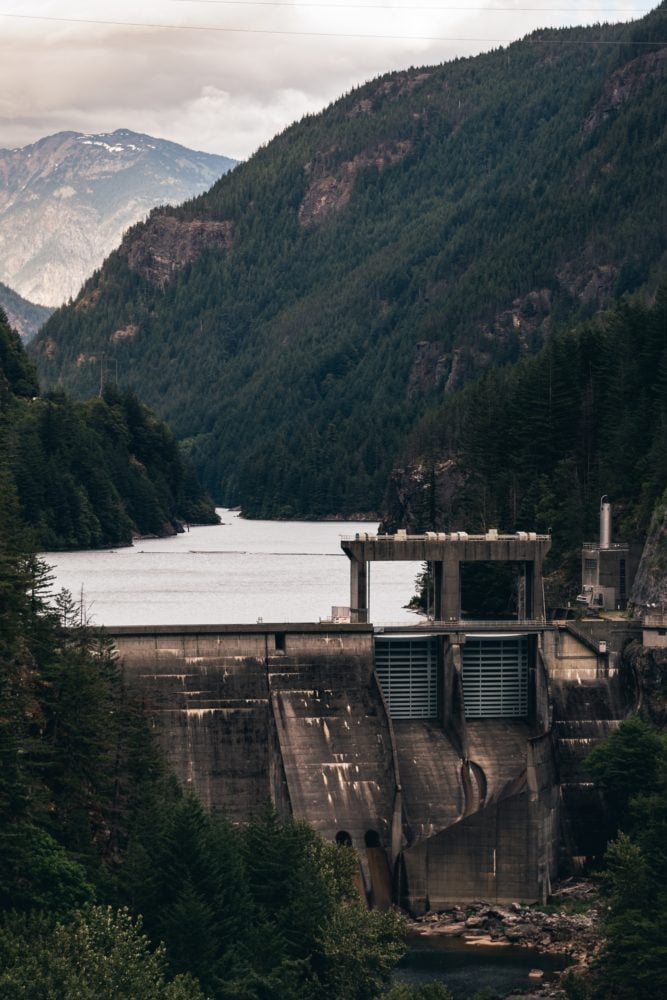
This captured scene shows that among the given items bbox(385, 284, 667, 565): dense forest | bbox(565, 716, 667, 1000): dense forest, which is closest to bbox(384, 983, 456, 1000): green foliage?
bbox(565, 716, 667, 1000): dense forest

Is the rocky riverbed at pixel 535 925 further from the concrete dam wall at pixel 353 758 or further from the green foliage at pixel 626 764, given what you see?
the green foliage at pixel 626 764

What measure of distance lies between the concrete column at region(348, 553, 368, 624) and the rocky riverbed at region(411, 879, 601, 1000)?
18444mm

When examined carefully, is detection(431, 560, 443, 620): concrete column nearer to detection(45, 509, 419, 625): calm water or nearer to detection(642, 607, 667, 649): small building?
detection(642, 607, 667, 649): small building

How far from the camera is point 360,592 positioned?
4518 inches

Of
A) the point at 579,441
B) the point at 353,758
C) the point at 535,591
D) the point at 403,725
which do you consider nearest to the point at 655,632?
the point at 535,591

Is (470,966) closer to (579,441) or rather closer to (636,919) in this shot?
(636,919)

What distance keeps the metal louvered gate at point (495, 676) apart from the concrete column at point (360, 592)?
600 cm

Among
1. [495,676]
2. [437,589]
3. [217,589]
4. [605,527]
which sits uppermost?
[605,527]

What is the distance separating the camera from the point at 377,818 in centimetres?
10488

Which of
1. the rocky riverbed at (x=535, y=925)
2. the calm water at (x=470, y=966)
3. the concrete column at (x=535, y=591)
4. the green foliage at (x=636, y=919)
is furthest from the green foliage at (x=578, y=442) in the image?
the green foliage at (x=636, y=919)

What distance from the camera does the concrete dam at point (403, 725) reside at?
104562 mm

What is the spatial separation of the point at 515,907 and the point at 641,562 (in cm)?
3226

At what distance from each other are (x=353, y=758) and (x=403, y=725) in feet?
21.1

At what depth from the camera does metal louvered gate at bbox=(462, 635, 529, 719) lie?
377 feet
